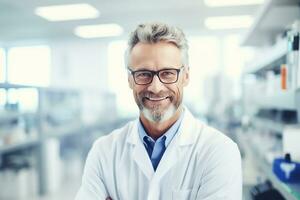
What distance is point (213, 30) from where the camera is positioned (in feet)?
25.2

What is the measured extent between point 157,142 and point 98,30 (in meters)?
6.54

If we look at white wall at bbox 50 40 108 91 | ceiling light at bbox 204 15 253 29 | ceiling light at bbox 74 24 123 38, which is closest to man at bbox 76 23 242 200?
ceiling light at bbox 204 15 253 29

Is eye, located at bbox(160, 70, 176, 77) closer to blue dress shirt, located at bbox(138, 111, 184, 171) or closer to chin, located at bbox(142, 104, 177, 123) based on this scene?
chin, located at bbox(142, 104, 177, 123)

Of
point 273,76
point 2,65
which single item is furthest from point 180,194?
point 2,65

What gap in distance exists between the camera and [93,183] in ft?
4.24

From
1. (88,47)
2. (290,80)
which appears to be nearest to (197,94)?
(88,47)

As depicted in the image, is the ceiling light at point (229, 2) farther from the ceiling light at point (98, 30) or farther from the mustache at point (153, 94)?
the mustache at point (153, 94)

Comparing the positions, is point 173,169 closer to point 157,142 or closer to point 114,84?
point 157,142

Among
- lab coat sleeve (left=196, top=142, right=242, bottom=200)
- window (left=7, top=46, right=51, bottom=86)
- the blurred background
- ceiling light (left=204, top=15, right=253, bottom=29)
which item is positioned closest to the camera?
lab coat sleeve (left=196, top=142, right=242, bottom=200)

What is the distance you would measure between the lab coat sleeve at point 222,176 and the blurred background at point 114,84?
20 centimetres

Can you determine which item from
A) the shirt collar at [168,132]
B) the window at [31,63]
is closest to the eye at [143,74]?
the shirt collar at [168,132]

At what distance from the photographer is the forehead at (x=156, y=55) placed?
48.2 inches

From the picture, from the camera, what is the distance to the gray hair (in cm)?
123

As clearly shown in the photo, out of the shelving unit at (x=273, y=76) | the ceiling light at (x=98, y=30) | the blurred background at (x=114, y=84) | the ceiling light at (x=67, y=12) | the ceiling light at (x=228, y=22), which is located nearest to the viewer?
the shelving unit at (x=273, y=76)
